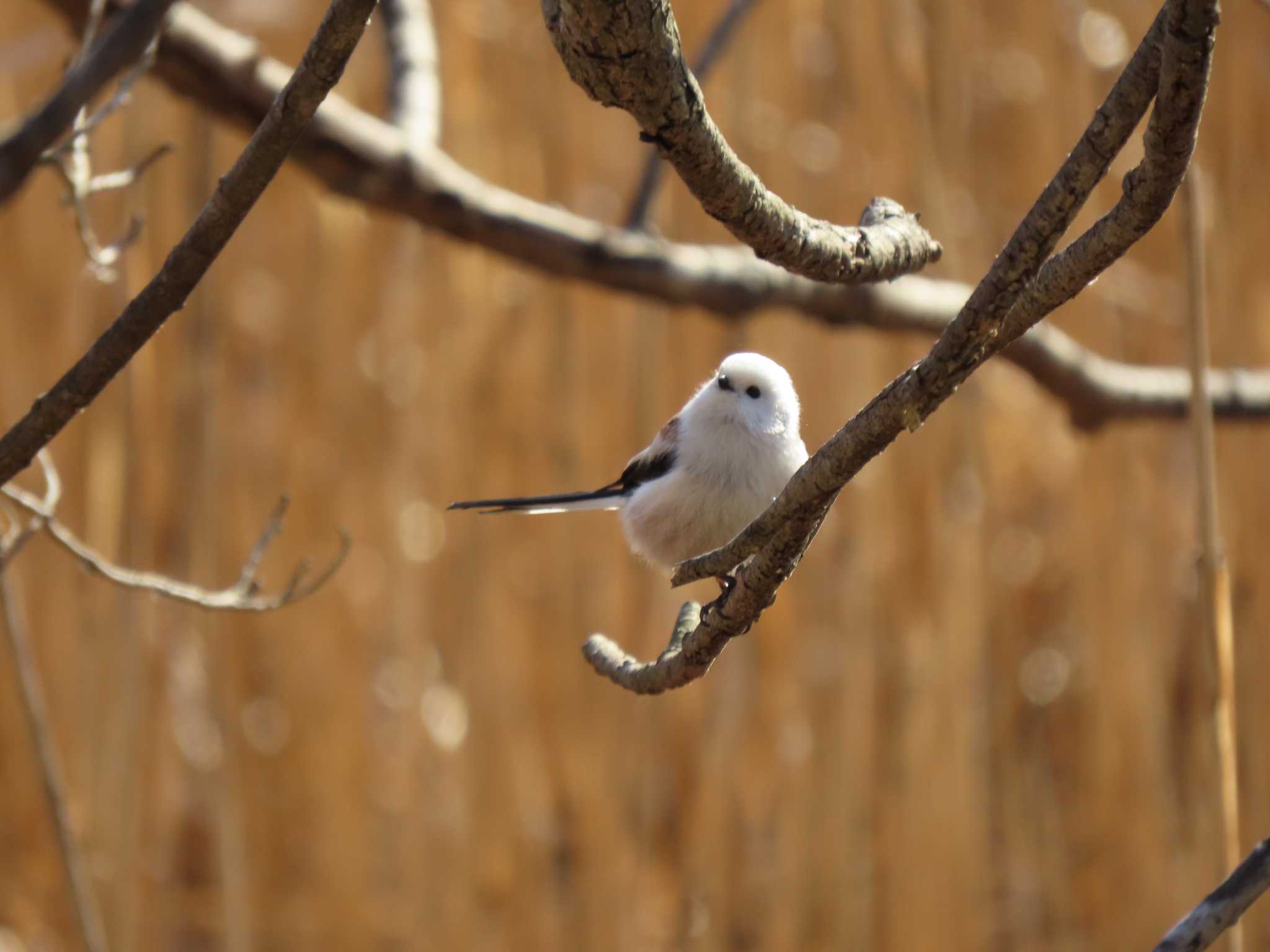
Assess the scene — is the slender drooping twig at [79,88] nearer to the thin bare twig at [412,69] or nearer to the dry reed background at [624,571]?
the thin bare twig at [412,69]

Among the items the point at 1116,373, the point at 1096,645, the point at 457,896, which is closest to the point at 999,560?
the point at 1096,645

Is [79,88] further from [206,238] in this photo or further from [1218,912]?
[1218,912]

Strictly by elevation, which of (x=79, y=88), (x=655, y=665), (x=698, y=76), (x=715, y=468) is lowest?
(x=655, y=665)

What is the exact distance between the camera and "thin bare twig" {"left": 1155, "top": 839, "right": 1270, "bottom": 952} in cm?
61

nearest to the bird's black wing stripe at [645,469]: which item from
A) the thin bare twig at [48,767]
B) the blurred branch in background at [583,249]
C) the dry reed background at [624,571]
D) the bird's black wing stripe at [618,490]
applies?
the bird's black wing stripe at [618,490]

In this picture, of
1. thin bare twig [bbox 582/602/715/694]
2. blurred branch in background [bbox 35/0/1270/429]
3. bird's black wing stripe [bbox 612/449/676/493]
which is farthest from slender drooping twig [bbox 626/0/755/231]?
thin bare twig [bbox 582/602/715/694]

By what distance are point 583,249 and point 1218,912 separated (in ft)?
2.84

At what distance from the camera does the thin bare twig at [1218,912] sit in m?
0.61

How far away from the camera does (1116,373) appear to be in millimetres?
1465

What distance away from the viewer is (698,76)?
4.69ft

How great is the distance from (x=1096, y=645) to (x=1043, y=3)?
1166 mm

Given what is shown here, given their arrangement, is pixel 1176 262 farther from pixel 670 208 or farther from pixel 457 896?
pixel 457 896

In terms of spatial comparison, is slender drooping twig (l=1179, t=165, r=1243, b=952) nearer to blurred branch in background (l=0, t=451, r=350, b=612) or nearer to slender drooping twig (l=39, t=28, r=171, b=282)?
blurred branch in background (l=0, t=451, r=350, b=612)

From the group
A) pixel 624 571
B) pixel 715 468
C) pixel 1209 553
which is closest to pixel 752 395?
pixel 715 468
